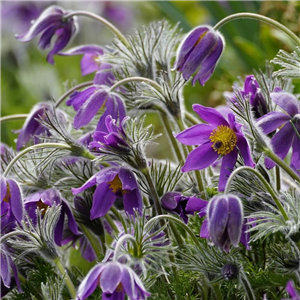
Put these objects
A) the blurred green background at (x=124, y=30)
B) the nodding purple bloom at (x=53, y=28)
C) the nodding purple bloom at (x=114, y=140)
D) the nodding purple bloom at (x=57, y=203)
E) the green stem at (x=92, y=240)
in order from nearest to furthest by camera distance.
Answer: the nodding purple bloom at (x=114, y=140), the nodding purple bloom at (x=57, y=203), the green stem at (x=92, y=240), the nodding purple bloom at (x=53, y=28), the blurred green background at (x=124, y=30)

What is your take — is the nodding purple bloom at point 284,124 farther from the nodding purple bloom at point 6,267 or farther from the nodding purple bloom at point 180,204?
the nodding purple bloom at point 6,267

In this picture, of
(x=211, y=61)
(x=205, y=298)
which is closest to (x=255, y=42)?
(x=211, y=61)

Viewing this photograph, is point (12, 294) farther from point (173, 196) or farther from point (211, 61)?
point (211, 61)

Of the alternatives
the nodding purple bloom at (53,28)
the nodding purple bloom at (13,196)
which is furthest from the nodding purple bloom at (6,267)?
the nodding purple bloom at (53,28)

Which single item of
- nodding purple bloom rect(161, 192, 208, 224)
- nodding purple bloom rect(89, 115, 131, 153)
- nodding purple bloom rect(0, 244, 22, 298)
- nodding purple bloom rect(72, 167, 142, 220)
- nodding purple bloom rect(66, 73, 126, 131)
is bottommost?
nodding purple bloom rect(0, 244, 22, 298)

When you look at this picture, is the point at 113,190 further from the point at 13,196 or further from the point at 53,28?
the point at 53,28

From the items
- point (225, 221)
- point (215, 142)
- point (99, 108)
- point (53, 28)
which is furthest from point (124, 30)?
point (225, 221)

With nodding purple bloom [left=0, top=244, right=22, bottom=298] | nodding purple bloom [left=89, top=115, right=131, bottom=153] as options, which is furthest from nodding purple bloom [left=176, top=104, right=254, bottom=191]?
nodding purple bloom [left=0, top=244, right=22, bottom=298]

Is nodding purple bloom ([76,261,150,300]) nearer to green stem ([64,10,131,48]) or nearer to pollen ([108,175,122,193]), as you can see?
pollen ([108,175,122,193])
